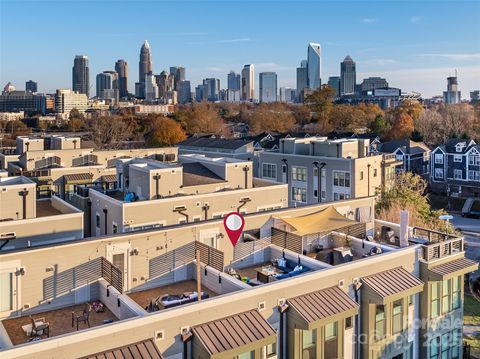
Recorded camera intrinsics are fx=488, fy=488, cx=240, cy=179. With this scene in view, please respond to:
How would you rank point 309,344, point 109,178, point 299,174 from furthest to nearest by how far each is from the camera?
point 299,174, point 109,178, point 309,344

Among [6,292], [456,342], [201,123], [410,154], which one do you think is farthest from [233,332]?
[201,123]

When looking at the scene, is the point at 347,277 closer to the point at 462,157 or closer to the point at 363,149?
the point at 363,149

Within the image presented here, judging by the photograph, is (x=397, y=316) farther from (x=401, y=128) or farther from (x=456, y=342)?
(x=401, y=128)

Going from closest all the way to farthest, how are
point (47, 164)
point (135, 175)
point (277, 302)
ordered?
point (277, 302), point (135, 175), point (47, 164)

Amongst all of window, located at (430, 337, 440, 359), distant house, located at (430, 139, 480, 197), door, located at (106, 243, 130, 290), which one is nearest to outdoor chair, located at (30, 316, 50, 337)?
door, located at (106, 243, 130, 290)

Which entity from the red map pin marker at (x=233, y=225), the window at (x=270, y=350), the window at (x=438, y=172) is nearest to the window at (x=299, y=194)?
the red map pin marker at (x=233, y=225)

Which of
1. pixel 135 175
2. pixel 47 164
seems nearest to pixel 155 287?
pixel 135 175
